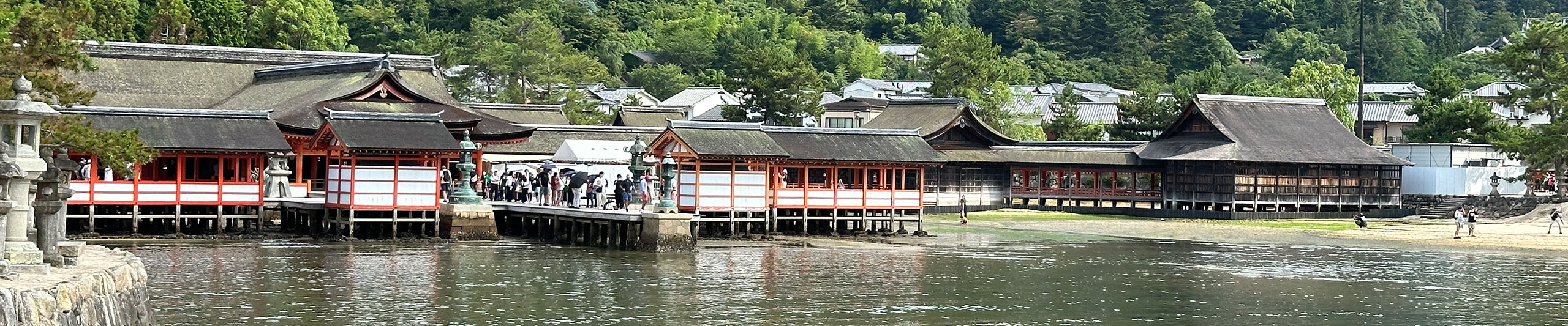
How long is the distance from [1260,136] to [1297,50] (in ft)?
207

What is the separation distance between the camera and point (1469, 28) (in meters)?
130

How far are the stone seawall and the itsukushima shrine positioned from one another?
1730cm

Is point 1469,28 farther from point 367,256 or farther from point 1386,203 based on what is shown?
point 367,256

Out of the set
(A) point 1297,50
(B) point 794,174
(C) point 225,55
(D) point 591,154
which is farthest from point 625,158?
(A) point 1297,50

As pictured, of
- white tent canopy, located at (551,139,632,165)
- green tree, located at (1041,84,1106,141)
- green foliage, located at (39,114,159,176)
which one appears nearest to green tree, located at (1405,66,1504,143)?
green tree, located at (1041,84,1106,141)

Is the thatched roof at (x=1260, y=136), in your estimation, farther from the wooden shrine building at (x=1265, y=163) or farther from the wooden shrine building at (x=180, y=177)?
the wooden shrine building at (x=180, y=177)

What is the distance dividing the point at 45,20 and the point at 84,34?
86.9 ft

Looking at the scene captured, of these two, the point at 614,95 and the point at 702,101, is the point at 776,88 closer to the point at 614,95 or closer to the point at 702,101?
the point at 702,101

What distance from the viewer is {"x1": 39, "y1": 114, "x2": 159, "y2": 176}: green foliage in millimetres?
29781

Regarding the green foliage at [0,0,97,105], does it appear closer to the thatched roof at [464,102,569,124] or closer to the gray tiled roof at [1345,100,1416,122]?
the thatched roof at [464,102,569,124]

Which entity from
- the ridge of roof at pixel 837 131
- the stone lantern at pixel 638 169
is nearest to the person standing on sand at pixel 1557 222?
the ridge of roof at pixel 837 131

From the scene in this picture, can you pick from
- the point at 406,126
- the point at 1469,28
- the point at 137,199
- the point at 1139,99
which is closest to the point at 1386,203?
the point at 1139,99

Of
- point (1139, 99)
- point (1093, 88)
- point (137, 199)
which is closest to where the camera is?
point (137, 199)

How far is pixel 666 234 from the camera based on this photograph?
36781mm
